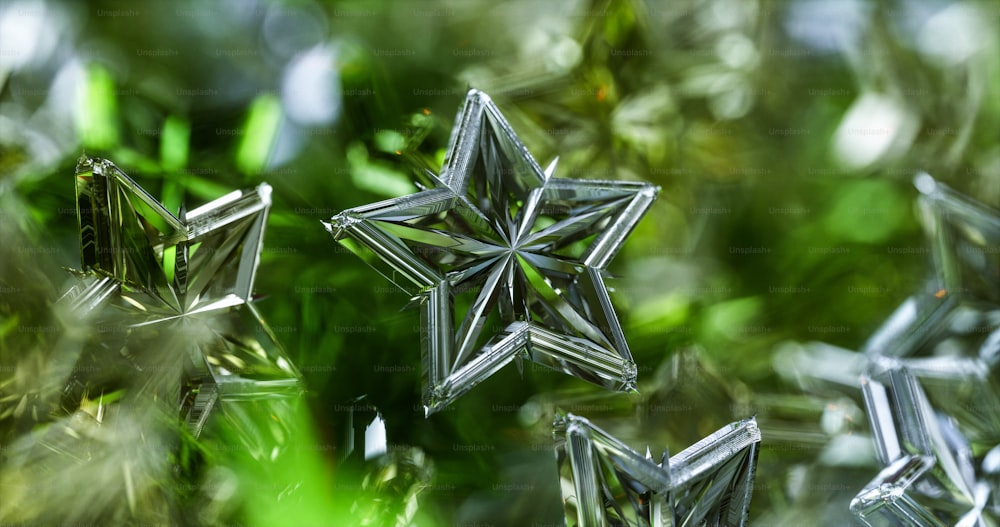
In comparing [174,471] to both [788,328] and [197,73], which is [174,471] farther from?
[788,328]

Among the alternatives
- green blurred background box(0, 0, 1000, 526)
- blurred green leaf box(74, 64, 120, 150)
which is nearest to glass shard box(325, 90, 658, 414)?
green blurred background box(0, 0, 1000, 526)

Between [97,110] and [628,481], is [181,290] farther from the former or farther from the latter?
[628,481]

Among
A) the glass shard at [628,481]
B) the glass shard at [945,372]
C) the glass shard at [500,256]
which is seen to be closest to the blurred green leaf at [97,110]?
the glass shard at [500,256]

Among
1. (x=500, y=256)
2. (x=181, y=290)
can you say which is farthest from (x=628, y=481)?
(x=181, y=290)

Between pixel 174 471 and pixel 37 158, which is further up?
pixel 37 158

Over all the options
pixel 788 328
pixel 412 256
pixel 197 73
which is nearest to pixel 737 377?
pixel 788 328

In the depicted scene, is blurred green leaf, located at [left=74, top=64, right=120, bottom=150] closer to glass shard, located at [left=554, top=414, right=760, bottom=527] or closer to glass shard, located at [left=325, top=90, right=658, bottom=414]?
glass shard, located at [left=325, top=90, right=658, bottom=414]
